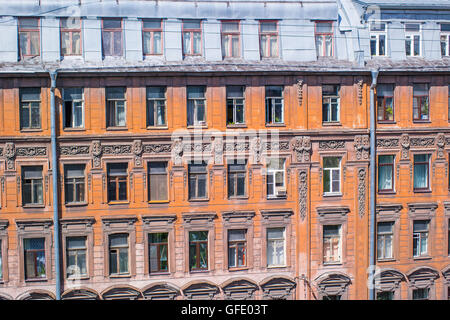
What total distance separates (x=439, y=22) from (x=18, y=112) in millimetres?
10776

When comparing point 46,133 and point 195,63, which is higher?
point 195,63

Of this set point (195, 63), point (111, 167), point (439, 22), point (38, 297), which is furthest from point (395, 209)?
point (38, 297)

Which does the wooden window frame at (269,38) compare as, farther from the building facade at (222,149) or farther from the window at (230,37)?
the window at (230,37)

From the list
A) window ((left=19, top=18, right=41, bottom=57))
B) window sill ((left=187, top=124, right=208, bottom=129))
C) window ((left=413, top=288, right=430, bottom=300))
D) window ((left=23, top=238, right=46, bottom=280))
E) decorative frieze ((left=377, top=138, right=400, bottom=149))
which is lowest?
window ((left=413, top=288, right=430, bottom=300))

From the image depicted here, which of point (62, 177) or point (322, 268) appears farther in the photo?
point (322, 268)

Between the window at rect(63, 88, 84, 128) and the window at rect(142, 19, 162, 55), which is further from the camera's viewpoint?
the window at rect(142, 19, 162, 55)

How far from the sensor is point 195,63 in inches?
447

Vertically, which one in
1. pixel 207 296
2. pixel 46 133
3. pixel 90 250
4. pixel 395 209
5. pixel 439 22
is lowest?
pixel 207 296

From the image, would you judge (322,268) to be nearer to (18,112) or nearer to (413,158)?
(413,158)

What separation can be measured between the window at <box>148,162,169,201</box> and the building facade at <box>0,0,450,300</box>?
0.04 m

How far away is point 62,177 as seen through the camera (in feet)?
36.4

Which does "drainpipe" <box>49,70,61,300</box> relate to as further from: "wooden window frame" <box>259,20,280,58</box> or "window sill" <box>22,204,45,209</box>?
"wooden window frame" <box>259,20,280,58</box>

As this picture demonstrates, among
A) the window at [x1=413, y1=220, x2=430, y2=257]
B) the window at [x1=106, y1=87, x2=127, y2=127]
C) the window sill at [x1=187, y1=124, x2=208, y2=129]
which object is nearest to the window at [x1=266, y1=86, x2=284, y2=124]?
the window sill at [x1=187, y1=124, x2=208, y2=129]

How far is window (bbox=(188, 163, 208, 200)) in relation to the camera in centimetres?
1157
